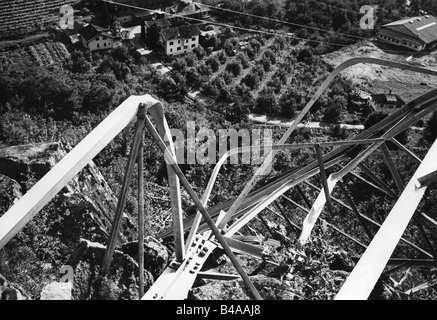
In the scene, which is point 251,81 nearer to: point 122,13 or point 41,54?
point 122,13

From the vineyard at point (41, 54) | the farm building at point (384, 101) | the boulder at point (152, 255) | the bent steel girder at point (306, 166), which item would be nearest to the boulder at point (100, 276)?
the boulder at point (152, 255)

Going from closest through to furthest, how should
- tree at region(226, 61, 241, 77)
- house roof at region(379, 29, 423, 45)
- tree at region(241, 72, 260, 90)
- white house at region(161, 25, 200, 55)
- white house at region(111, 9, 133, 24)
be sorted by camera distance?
tree at region(241, 72, 260, 90) → tree at region(226, 61, 241, 77) → white house at region(161, 25, 200, 55) → house roof at region(379, 29, 423, 45) → white house at region(111, 9, 133, 24)

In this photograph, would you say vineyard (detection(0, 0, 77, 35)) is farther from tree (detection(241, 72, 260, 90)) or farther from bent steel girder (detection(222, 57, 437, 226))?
bent steel girder (detection(222, 57, 437, 226))

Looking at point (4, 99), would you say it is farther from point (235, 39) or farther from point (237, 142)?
point (235, 39)

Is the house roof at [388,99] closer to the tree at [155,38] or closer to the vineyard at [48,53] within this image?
the tree at [155,38]

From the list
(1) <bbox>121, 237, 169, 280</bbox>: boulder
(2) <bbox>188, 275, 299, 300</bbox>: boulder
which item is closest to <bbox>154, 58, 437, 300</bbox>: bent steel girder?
(2) <bbox>188, 275, 299, 300</bbox>: boulder

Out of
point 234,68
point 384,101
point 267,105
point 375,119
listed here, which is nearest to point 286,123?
point 267,105
